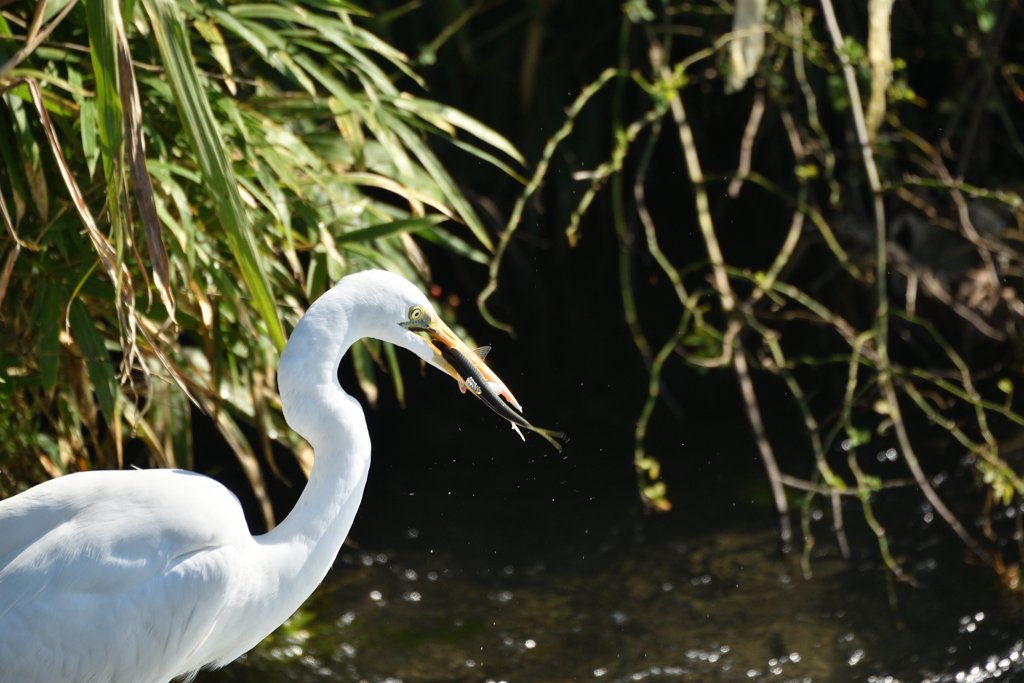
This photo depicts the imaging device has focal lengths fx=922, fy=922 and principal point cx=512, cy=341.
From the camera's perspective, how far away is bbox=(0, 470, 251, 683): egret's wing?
3.77ft

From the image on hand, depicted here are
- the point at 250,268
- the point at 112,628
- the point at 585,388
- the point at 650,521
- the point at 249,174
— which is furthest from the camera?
the point at 585,388

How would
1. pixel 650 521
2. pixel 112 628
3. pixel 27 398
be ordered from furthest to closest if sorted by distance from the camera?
pixel 650 521
pixel 27 398
pixel 112 628

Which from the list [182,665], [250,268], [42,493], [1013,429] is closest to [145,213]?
[250,268]

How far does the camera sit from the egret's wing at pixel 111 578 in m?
1.15

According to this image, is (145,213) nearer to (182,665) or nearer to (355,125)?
(182,665)

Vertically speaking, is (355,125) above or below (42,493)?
above

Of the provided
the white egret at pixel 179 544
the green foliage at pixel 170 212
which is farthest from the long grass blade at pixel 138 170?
the white egret at pixel 179 544

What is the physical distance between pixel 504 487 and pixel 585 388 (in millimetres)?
600

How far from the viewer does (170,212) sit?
1823mm

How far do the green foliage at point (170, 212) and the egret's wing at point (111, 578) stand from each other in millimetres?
239

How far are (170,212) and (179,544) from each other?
855 millimetres

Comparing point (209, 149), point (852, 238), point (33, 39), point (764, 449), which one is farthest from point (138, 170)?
point (852, 238)

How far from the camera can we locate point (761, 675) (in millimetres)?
1979

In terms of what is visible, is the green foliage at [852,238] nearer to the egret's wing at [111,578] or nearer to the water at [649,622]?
the water at [649,622]
